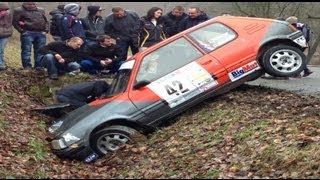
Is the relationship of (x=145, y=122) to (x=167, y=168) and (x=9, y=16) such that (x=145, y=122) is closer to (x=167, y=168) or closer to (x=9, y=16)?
(x=167, y=168)

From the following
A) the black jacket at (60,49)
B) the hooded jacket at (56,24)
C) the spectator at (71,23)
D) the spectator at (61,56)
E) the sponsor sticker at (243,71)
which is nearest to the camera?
the sponsor sticker at (243,71)

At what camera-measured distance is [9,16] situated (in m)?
12.7

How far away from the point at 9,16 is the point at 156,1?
17308mm

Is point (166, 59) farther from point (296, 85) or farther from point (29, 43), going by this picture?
point (29, 43)

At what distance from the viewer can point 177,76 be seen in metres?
9.53

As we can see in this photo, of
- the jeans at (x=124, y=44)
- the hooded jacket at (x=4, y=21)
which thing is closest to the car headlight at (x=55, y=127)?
the jeans at (x=124, y=44)

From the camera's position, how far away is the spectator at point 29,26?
501 inches

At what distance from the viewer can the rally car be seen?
905 cm

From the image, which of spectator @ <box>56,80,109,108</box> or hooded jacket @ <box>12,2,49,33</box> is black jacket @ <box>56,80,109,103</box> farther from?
hooded jacket @ <box>12,2,49,33</box>

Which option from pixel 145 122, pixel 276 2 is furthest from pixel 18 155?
pixel 276 2

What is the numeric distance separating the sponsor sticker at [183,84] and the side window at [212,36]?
1.77 feet

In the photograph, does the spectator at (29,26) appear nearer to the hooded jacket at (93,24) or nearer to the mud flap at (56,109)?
the hooded jacket at (93,24)

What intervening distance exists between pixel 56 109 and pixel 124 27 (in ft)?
9.60

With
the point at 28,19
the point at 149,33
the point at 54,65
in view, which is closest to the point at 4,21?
the point at 28,19
